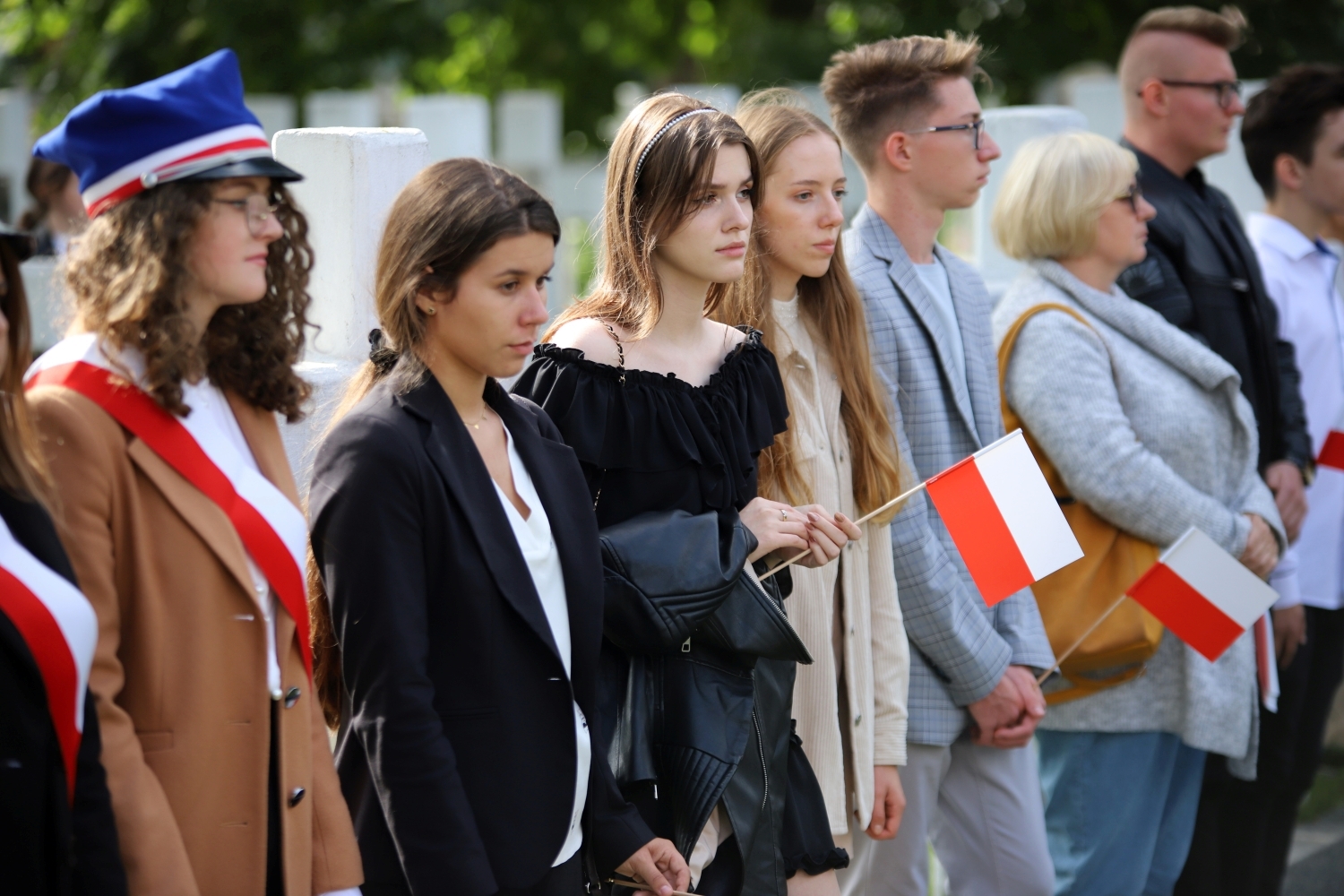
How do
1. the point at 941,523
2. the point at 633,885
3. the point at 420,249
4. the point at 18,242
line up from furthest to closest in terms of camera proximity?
Answer: the point at 941,523
the point at 633,885
the point at 420,249
the point at 18,242

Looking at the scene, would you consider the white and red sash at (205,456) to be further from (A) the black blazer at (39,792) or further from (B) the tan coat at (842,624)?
(B) the tan coat at (842,624)

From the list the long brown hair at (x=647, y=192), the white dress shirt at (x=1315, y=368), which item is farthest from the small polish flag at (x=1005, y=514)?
the white dress shirt at (x=1315, y=368)

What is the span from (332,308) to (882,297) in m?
1.28

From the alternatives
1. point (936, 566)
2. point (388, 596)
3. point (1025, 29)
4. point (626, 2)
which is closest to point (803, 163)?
point (936, 566)

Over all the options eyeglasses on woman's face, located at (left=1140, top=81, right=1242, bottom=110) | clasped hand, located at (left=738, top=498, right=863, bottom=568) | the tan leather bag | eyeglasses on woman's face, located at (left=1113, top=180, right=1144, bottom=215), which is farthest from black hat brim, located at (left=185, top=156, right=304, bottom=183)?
eyeglasses on woman's face, located at (left=1140, top=81, right=1242, bottom=110)

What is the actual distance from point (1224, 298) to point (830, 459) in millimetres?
1880

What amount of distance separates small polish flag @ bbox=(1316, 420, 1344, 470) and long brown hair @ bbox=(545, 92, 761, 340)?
2.82m

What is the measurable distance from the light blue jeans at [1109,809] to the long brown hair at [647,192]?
1.99 metres

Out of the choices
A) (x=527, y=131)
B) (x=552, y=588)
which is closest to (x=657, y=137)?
(x=552, y=588)

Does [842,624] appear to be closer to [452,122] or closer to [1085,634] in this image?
[1085,634]

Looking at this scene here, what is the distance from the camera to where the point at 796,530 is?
2.96 m

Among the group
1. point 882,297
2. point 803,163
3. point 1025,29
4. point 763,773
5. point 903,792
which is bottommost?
point 903,792

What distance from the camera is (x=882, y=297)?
3.67 m

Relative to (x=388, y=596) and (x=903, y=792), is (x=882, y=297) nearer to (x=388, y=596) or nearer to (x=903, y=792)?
(x=903, y=792)
